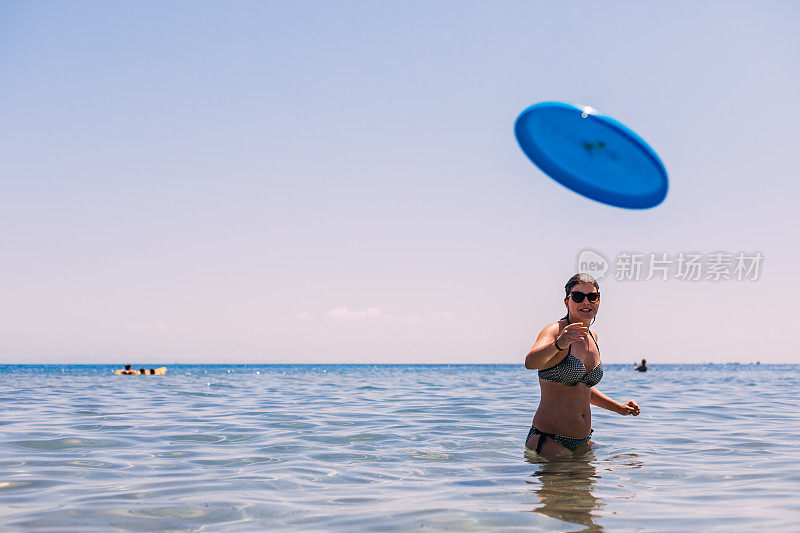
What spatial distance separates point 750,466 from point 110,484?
19.9 feet

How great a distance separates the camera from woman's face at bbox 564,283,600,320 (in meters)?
6.34

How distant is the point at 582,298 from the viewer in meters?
6.32

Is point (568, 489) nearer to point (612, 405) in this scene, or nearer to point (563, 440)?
point (563, 440)

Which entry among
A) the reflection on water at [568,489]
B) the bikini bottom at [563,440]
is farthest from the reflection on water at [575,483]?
the bikini bottom at [563,440]

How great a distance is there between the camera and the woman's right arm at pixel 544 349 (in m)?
6.04

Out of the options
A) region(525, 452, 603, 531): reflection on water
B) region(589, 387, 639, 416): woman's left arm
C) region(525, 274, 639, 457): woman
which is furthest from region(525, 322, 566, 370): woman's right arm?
region(589, 387, 639, 416): woman's left arm

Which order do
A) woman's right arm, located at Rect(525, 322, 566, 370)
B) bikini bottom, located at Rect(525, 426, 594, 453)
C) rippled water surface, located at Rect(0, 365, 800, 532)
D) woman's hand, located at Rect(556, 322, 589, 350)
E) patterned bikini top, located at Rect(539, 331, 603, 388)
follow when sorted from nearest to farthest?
rippled water surface, located at Rect(0, 365, 800, 532), woman's hand, located at Rect(556, 322, 589, 350), woman's right arm, located at Rect(525, 322, 566, 370), patterned bikini top, located at Rect(539, 331, 603, 388), bikini bottom, located at Rect(525, 426, 594, 453)

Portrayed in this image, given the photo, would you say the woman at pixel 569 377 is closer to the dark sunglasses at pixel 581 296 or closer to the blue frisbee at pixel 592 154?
the dark sunglasses at pixel 581 296

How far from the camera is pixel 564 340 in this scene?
583 centimetres

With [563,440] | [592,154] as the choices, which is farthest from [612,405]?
[592,154]

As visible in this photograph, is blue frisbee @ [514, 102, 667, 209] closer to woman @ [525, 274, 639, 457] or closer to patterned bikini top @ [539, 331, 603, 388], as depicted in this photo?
woman @ [525, 274, 639, 457]

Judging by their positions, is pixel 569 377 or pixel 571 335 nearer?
pixel 571 335

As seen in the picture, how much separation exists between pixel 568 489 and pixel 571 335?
4.04 feet

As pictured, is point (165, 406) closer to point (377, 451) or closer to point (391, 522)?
point (377, 451)
